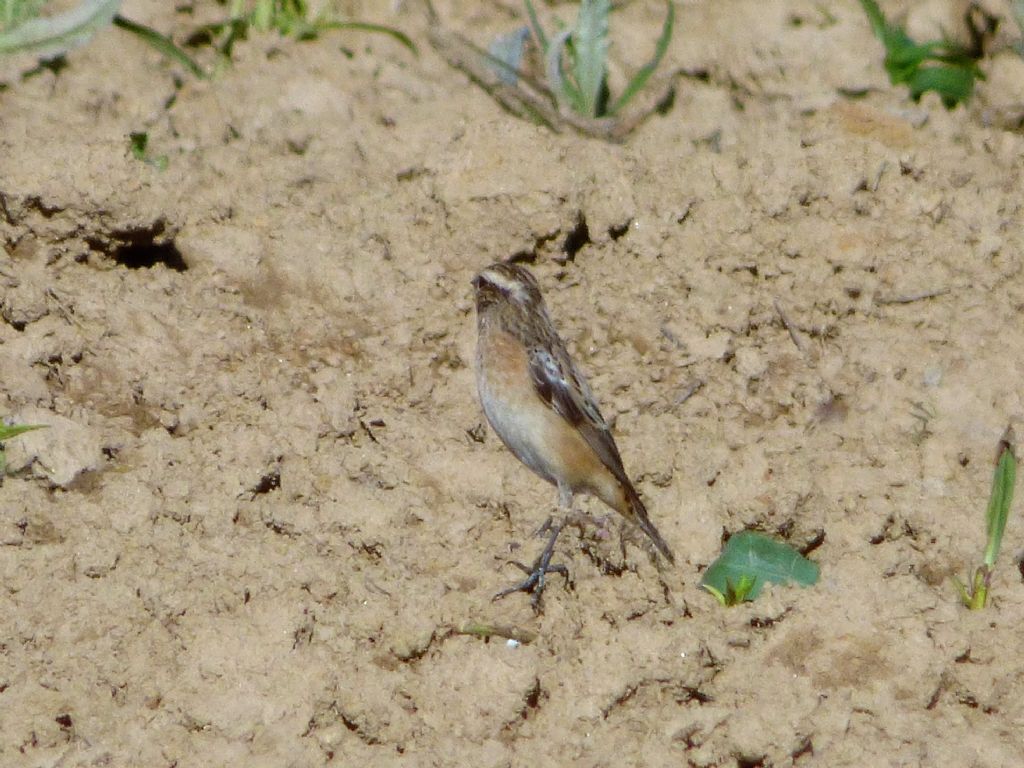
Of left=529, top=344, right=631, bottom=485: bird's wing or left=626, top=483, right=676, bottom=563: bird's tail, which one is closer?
left=626, top=483, right=676, bottom=563: bird's tail

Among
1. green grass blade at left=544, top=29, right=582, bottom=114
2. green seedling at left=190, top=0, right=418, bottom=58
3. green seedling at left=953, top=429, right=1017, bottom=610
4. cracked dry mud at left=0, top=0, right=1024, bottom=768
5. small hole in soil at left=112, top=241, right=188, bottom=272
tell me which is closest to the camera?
cracked dry mud at left=0, top=0, right=1024, bottom=768

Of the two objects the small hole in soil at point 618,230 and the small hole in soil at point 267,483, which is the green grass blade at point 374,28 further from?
the small hole in soil at point 267,483

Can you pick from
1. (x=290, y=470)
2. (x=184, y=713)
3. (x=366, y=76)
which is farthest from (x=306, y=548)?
(x=366, y=76)

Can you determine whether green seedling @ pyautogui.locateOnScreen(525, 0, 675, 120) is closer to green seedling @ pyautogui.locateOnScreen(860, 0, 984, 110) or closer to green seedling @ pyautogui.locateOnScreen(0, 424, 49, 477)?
green seedling @ pyautogui.locateOnScreen(860, 0, 984, 110)

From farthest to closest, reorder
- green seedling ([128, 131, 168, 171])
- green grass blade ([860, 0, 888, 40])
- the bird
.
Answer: green grass blade ([860, 0, 888, 40]), green seedling ([128, 131, 168, 171]), the bird

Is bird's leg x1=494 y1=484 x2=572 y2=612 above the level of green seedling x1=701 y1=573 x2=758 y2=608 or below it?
below

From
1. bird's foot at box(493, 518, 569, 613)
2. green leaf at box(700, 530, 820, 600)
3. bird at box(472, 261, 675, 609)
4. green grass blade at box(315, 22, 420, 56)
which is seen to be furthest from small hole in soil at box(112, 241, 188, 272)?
green leaf at box(700, 530, 820, 600)

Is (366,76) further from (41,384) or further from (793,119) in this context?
(41,384)
